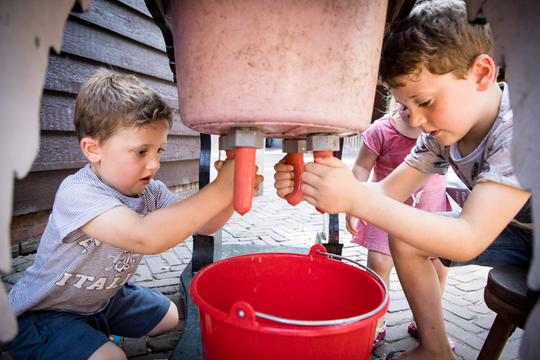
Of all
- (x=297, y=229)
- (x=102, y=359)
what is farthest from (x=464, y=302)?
(x=102, y=359)

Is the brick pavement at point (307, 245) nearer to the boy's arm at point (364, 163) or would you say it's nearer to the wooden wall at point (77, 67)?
the wooden wall at point (77, 67)

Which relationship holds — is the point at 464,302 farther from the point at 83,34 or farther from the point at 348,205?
the point at 83,34

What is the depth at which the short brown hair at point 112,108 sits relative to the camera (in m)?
1.11

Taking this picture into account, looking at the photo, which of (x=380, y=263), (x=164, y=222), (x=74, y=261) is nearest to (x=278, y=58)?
(x=164, y=222)

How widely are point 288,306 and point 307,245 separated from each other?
1363mm

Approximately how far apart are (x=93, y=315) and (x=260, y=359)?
80 centimetres

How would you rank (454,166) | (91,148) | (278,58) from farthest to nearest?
(454,166)
(91,148)
(278,58)

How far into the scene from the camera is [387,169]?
6.16 feet

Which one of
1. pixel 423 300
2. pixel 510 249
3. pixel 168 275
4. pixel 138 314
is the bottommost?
pixel 168 275

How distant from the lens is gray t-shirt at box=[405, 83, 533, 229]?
875 millimetres

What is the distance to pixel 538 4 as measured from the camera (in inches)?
16.0

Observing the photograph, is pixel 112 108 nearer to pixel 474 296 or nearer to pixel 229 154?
pixel 229 154

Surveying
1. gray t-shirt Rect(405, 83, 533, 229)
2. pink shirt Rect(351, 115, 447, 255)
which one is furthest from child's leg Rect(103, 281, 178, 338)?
gray t-shirt Rect(405, 83, 533, 229)

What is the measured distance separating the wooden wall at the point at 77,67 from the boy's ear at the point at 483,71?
241cm
